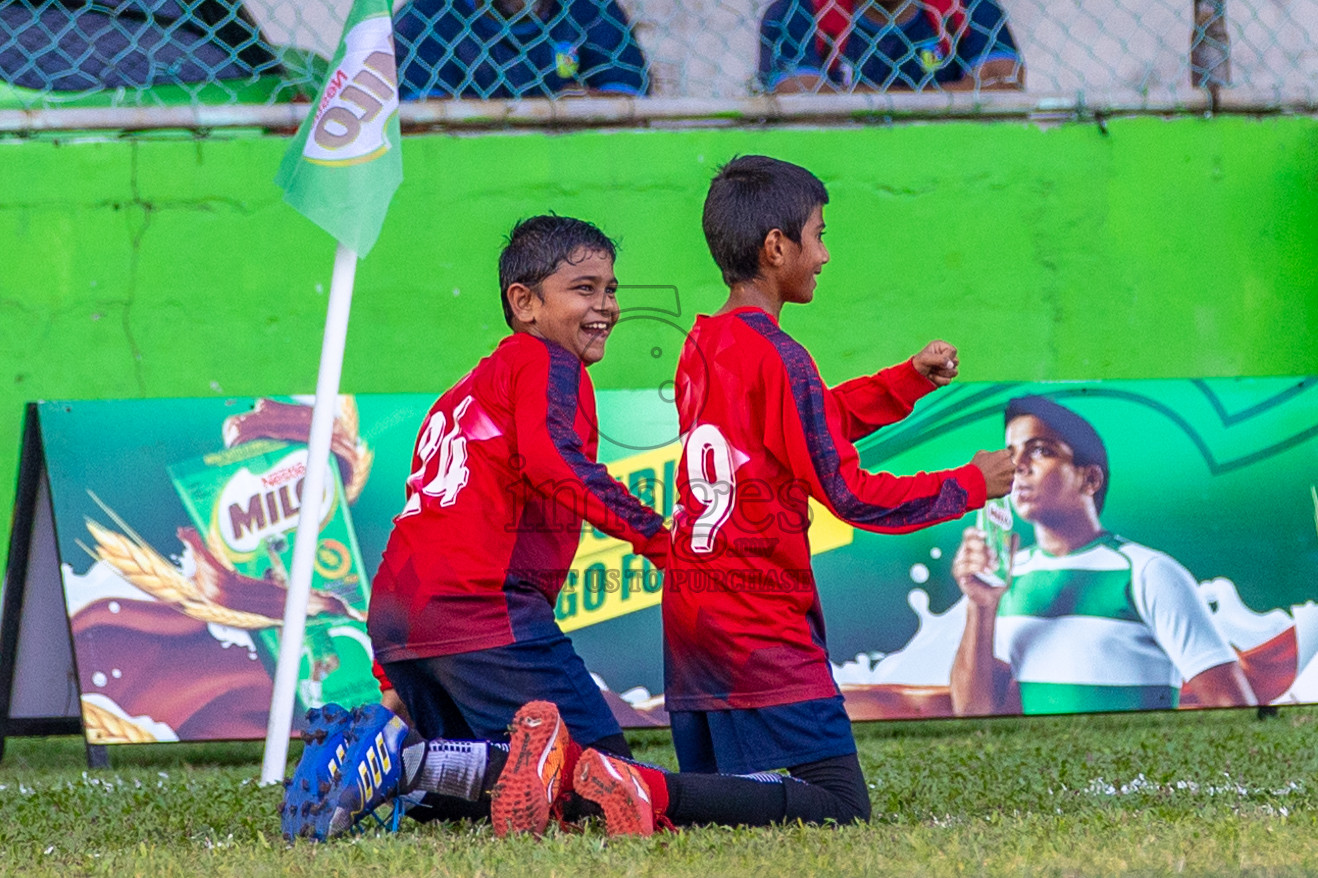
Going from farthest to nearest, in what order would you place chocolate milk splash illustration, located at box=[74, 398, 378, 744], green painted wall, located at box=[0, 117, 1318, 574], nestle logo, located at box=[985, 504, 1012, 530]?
green painted wall, located at box=[0, 117, 1318, 574] < nestle logo, located at box=[985, 504, 1012, 530] < chocolate milk splash illustration, located at box=[74, 398, 378, 744]

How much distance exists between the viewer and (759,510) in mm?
2912

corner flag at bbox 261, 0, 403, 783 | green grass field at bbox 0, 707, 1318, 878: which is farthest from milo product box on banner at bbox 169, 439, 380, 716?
corner flag at bbox 261, 0, 403, 783

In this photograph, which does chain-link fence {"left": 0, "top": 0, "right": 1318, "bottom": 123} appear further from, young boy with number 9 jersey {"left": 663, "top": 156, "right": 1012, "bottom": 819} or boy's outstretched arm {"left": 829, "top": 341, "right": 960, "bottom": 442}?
young boy with number 9 jersey {"left": 663, "top": 156, "right": 1012, "bottom": 819}

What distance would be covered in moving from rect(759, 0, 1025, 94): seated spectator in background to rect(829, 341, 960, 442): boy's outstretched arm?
228 cm

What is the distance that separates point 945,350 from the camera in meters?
3.18

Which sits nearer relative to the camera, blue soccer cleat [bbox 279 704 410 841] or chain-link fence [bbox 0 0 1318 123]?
blue soccer cleat [bbox 279 704 410 841]

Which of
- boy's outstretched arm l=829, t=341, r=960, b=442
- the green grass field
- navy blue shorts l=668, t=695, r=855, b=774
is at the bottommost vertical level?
the green grass field

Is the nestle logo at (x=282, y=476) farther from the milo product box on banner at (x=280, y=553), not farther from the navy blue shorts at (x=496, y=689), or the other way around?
the navy blue shorts at (x=496, y=689)

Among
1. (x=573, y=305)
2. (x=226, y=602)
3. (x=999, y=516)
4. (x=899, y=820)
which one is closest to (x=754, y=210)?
(x=573, y=305)

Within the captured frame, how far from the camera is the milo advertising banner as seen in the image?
459cm

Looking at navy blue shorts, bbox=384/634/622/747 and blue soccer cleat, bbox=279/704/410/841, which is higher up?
navy blue shorts, bbox=384/634/622/747

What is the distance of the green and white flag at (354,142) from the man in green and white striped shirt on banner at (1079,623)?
7.26 ft

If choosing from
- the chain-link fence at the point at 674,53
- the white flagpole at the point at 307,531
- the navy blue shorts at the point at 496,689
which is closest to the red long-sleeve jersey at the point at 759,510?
the navy blue shorts at the point at 496,689

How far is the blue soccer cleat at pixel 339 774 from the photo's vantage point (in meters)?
2.81
